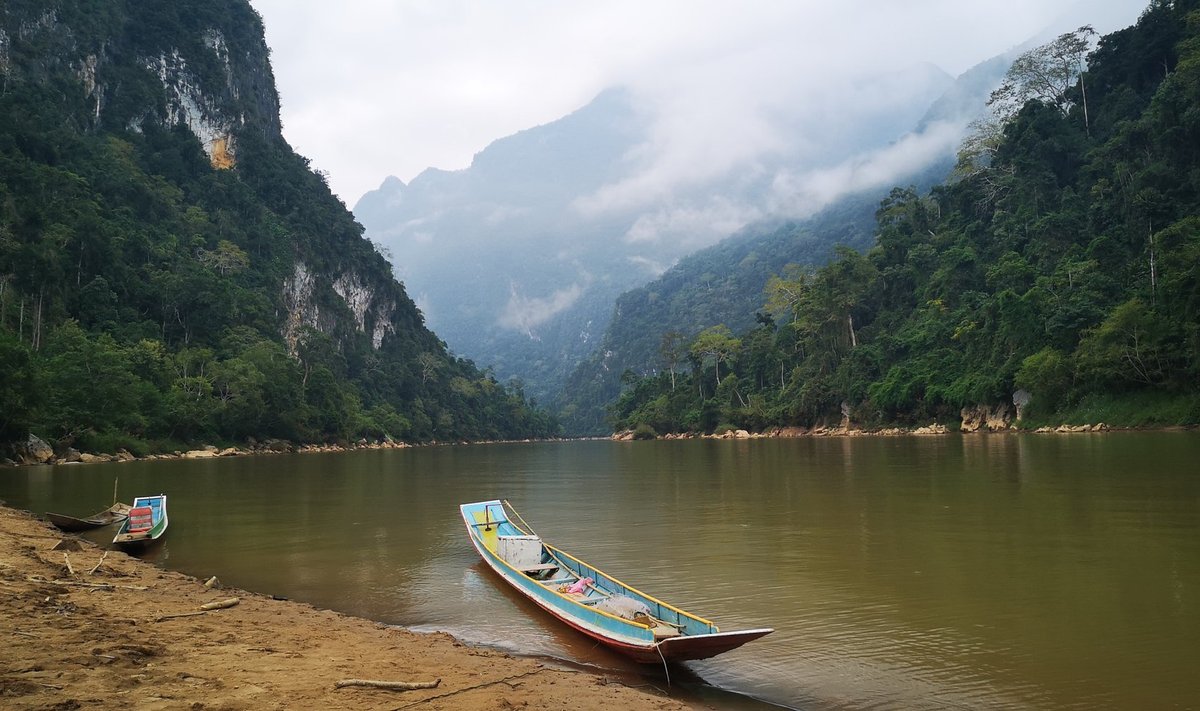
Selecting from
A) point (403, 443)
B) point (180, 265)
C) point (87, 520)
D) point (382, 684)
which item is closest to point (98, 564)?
point (87, 520)

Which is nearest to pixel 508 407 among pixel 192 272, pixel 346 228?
pixel 346 228

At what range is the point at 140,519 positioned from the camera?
50.4 feet

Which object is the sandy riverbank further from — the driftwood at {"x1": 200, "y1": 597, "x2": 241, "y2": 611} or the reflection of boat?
the reflection of boat

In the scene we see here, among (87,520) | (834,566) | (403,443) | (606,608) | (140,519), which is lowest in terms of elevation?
(403,443)

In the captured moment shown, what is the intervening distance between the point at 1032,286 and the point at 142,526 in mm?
62213

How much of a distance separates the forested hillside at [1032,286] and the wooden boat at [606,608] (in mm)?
43862

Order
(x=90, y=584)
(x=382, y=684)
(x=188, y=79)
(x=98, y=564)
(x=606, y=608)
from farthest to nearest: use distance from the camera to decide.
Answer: (x=188, y=79), (x=98, y=564), (x=90, y=584), (x=606, y=608), (x=382, y=684)

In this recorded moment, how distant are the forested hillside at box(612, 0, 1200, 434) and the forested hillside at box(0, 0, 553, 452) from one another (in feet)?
Answer: 157

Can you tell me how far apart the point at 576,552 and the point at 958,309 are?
215 ft

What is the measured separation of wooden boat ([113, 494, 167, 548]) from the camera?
14.4 metres

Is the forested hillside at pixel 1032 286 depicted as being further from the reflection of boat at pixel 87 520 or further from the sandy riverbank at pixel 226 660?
the reflection of boat at pixel 87 520

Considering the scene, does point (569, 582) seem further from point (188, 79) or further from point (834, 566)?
point (188, 79)

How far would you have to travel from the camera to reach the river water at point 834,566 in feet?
24.2

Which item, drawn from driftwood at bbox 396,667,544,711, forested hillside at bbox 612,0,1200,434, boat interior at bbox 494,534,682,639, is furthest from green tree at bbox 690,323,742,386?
driftwood at bbox 396,667,544,711
